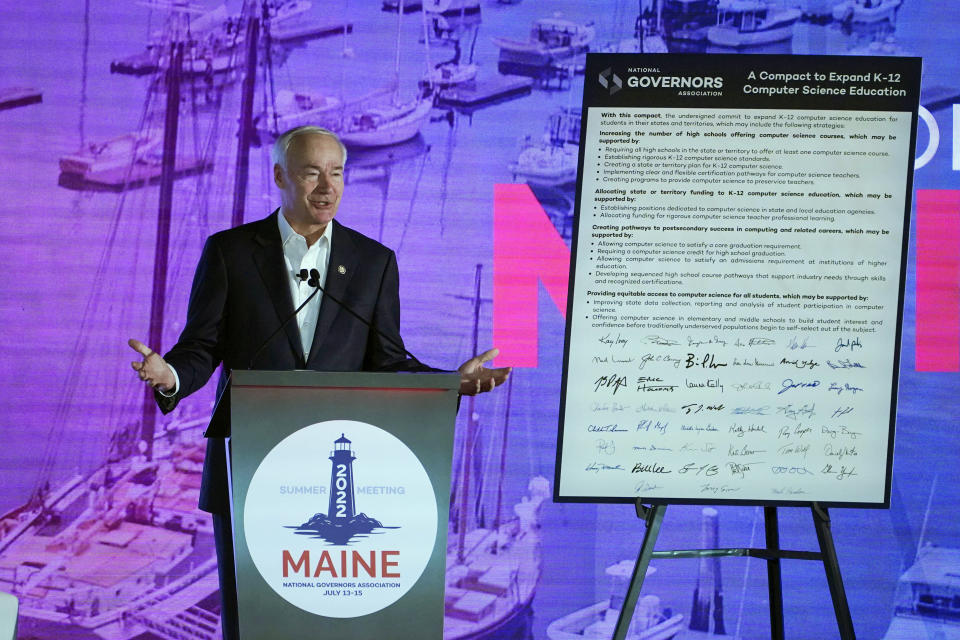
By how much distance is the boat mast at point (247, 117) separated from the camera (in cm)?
407

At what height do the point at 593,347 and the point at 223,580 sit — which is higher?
the point at 593,347

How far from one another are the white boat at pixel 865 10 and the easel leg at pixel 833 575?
220 cm

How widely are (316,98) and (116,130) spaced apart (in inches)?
30.1

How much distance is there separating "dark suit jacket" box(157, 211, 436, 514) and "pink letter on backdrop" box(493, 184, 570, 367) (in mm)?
1287

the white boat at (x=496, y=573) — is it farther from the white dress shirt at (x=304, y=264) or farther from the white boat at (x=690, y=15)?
the white boat at (x=690, y=15)

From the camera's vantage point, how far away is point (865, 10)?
13.6ft

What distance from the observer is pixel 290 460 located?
218 centimetres

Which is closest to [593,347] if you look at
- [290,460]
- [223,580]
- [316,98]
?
[290,460]

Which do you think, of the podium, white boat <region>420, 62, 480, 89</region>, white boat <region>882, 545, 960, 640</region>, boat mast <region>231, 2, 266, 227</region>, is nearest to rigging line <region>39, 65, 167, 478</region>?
boat mast <region>231, 2, 266, 227</region>

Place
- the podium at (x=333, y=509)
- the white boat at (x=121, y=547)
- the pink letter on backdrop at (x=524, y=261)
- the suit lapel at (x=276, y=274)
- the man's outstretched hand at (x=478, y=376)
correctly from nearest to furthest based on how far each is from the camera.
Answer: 1. the podium at (x=333, y=509)
2. the man's outstretched hand at (x=478, y=376)
3. the suit lapel at (x=276, y=274)
4. the white boat at (x=121, y=547)
5. the pink letter on backdrop at (x=524, y=261)

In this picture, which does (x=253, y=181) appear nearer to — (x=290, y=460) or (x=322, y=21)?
(x=322, y=21)

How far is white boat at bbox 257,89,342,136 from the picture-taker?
407cm

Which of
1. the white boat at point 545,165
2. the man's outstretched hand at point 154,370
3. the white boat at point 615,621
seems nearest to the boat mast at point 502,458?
the white boat at point 615,621

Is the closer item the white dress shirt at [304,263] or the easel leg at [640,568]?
the easel leg at [640,568]
